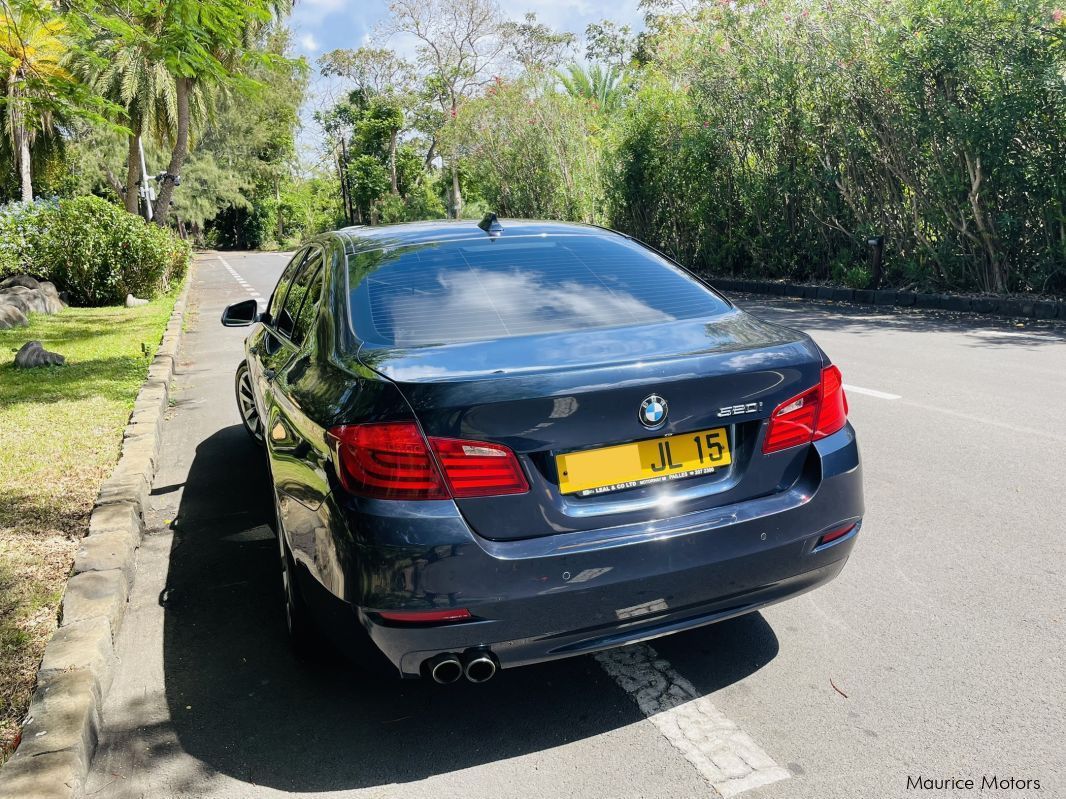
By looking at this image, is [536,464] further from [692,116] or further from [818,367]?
[692,116]

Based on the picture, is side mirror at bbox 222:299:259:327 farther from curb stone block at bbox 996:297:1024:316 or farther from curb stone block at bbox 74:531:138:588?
curb stone block at bbox 996:297:1024:316

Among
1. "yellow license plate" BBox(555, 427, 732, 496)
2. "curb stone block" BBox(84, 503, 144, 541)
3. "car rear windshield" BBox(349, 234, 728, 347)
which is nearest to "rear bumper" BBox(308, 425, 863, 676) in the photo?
"yellow license plate" BBox(555, 427, 732, 496)

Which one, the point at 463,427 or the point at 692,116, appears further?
the point at 692,116

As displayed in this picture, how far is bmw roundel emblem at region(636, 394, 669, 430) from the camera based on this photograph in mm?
2549

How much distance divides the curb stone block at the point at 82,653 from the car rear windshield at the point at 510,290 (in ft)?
4.79

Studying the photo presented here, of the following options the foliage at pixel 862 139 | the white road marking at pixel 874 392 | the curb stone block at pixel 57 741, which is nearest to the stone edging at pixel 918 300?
the foliage at pixel 862 139

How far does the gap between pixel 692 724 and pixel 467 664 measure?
0.75 meters

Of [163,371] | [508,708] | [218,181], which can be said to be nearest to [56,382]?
[163,371]

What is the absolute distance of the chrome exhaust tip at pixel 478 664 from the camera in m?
2.51

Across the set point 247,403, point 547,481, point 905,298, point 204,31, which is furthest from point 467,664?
point 905,298

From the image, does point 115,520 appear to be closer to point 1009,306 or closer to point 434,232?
point 434,232

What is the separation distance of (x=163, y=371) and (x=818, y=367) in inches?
298

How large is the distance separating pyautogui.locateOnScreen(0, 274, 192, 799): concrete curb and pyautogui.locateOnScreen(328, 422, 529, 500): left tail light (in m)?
1.21

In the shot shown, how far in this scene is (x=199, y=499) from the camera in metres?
5.37
